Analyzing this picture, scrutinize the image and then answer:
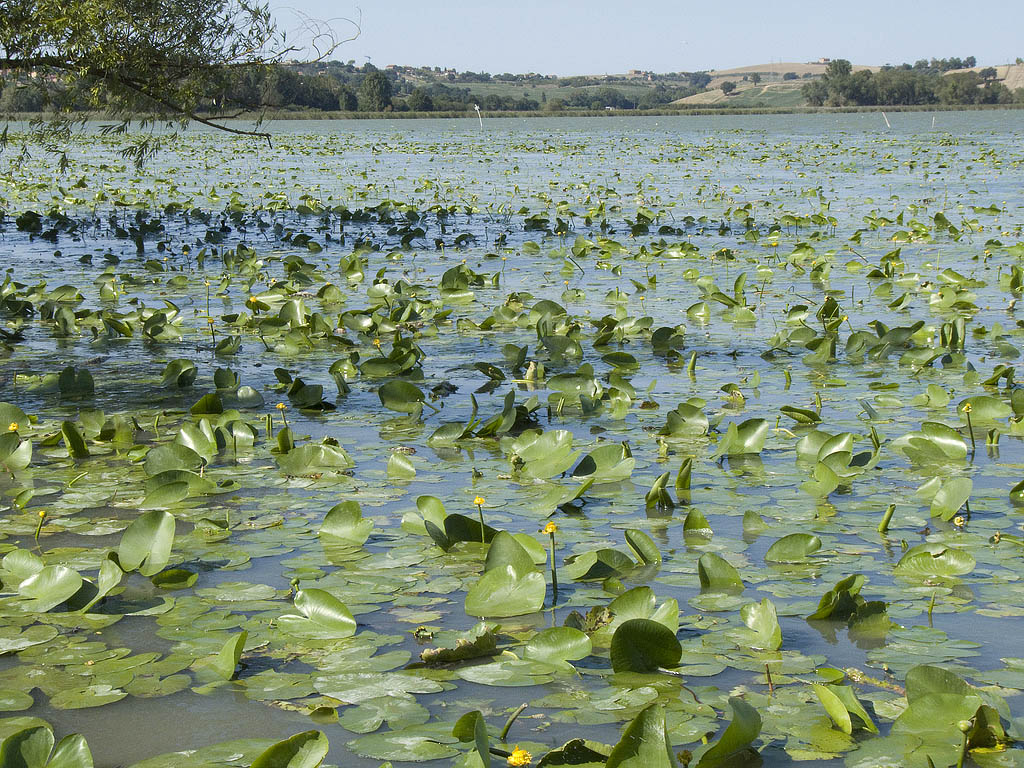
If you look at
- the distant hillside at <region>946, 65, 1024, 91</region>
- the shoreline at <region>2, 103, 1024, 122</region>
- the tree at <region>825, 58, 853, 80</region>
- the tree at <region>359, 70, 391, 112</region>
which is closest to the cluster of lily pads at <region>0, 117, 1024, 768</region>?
the tree at <region>359, 70, 391, 112</region>

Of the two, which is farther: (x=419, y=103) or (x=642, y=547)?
(x=419, y=103)

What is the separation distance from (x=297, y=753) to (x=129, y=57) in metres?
7.19

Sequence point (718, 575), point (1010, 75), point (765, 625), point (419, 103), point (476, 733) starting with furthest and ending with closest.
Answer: point (1010, 75), point (419, 103), point (718, 575), point (765, 625), point (476, 733)

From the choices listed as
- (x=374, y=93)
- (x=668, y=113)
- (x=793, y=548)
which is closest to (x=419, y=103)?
(x=374, y=93)

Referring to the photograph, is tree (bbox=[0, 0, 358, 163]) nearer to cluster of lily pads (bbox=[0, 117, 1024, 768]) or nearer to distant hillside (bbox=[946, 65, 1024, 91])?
cluster of lily pads (bbox=[0, 117, 1024, 768])

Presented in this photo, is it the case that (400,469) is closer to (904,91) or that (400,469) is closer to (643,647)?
(643,647)

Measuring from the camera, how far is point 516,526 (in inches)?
121

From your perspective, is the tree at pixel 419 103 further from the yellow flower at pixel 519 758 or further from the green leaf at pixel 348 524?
the yellow flower at pixel 519 758

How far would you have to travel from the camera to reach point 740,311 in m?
6.25

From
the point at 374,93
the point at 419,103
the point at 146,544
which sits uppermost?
the point at 374,93

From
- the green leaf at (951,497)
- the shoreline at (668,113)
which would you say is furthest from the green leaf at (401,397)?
the shoreline at (668,113)

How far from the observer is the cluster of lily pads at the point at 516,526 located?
6.57 ft

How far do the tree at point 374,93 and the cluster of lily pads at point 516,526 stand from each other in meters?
72.4

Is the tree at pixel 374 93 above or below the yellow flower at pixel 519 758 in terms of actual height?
above
